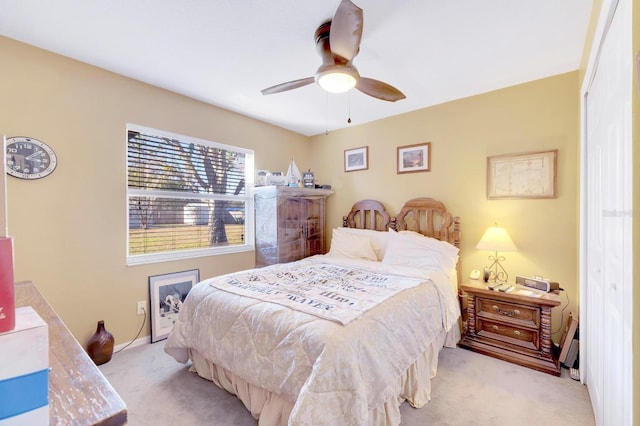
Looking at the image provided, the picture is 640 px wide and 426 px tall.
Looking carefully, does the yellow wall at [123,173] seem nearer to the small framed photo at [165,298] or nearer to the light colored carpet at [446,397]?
the small framed photo at [165,298]

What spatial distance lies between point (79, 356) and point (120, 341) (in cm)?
234

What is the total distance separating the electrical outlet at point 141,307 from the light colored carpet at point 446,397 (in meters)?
0.41

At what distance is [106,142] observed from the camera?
101 inches

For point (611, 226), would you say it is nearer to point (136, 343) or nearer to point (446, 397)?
point (446, 397)

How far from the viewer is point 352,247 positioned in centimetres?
345

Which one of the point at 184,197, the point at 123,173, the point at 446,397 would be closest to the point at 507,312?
the point at 446,397

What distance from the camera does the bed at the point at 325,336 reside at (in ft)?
4.52

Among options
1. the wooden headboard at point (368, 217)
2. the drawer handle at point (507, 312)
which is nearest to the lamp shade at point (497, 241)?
the drawer handle at point (507, 312)

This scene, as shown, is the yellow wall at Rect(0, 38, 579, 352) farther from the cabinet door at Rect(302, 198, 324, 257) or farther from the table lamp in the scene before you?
the cabinet door at Rect(302, 198, 324, 257)

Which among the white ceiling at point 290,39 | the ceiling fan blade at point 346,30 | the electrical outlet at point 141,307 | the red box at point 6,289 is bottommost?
the electrical outlet at point 141,307

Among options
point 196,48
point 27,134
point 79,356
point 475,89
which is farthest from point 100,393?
point 475,89

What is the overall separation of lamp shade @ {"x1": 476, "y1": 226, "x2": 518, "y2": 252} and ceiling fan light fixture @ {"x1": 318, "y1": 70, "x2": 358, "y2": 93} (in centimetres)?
185

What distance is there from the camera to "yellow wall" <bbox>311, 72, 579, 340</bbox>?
2.57 metres

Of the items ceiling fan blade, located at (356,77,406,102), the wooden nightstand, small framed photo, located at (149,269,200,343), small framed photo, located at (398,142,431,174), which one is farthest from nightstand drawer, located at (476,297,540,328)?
small framed photo, located at (149,269,200,343)
